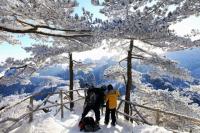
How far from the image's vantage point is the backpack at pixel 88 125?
13.5m

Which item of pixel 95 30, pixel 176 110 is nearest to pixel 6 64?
pixel 95 30

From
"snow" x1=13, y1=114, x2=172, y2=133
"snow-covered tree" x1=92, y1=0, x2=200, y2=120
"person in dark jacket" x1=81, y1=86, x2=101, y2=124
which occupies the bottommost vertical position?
"snow" x1=13, y1=114, x2=172, y2=133

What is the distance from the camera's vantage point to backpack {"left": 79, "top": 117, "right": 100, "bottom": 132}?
13547mm

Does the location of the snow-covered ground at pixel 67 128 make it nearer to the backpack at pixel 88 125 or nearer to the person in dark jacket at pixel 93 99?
the backpack at pixel 88 125

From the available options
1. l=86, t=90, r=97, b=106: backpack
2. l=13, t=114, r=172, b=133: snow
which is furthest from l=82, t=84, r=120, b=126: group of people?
l=13, t=114, r=172, b=133: snow

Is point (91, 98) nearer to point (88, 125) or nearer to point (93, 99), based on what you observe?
point (93, 99)

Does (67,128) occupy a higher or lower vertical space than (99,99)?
lower

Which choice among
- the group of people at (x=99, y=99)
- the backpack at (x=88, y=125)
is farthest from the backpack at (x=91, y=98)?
the backpack at (x=88, y=125)

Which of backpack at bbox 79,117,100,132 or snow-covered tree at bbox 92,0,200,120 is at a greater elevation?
snow-covered tree at bbox 92,0,200,120

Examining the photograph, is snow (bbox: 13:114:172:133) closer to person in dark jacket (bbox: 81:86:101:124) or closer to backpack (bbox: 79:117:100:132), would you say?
backpack (bbox: 79:117:100:132)

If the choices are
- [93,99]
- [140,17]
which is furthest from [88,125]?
[140,17]

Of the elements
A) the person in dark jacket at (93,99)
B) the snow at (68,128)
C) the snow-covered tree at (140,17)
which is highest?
the snow-covered tree at (140,17)

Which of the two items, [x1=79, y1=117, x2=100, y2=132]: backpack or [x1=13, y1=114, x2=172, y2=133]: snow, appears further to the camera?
[x1=79, y1=117, x2=100, y2=132]: backpack

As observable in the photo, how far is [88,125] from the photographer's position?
535 inches
